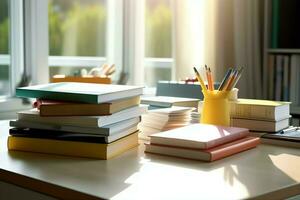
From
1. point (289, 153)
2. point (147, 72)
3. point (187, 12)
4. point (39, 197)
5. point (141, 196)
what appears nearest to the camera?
point (141, 196)

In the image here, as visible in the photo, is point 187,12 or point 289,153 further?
point 187,12

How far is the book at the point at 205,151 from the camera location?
1.09 meters

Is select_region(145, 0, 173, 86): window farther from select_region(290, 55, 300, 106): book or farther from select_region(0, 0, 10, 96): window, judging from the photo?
select_region(0, 0, 10, 96): window

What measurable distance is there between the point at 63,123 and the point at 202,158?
1.07 feet

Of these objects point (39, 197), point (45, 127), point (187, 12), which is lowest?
point (39, 197)

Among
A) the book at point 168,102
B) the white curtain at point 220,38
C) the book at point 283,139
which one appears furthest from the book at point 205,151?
the white curtain at point 220,38

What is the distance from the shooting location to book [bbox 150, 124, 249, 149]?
43.6 inches

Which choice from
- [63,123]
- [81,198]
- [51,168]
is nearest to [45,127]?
[63,123]

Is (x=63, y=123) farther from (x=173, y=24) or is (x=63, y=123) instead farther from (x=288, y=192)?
(x=173, y=24)

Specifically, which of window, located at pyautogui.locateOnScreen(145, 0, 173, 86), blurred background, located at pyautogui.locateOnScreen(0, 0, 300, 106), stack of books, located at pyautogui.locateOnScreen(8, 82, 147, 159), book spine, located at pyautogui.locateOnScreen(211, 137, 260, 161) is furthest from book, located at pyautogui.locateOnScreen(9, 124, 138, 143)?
window, located at pyautogui.locateOnScreen(145, 0, 173, 86)

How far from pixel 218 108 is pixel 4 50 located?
1.00m

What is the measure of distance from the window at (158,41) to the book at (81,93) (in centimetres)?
131

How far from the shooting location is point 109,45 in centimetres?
245

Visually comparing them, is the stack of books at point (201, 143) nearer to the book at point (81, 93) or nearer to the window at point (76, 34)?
the book at point (81, 93)
